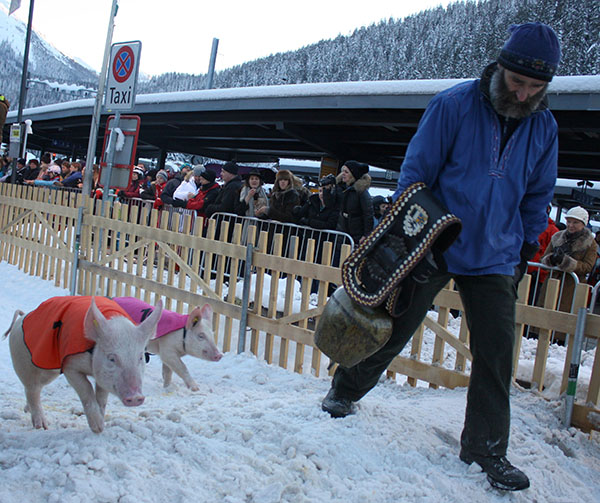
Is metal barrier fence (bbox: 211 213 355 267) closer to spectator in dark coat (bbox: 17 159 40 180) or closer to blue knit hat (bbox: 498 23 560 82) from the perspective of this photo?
blue knit hat (bbox: 498 23 560 82)

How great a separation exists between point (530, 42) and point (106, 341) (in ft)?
7.91

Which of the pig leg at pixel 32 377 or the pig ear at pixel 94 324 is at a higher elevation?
the pig ear at pixel 94 324

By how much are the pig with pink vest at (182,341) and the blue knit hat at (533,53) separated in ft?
9.98

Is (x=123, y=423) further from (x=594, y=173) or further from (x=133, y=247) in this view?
(x=594, y=173)

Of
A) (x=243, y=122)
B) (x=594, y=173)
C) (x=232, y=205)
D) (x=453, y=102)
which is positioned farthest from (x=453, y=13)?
(x=453, y=102)

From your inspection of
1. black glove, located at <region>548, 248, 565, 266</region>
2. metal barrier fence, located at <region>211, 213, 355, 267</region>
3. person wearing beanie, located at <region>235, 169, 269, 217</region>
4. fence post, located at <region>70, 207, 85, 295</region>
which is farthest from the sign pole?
black glove, located at <region>548, 248, 565, 266</region>

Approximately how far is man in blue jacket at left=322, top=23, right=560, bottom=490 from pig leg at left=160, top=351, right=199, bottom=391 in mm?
2244

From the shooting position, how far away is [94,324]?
264cm

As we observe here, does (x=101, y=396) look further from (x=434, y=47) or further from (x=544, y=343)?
(x=434, y=47)

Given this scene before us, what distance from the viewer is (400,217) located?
2.46m

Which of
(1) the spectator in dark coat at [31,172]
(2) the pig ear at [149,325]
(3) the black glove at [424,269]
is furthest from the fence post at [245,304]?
(1) the spectator in dark coat at [31,172]

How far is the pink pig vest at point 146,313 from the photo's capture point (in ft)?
13.4

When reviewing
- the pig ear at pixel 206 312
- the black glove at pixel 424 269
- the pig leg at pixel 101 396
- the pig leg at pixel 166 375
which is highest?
the black glove at pixel 424 269

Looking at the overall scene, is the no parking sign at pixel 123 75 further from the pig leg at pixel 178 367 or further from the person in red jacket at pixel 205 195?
the pig leg at pixel 178 367
